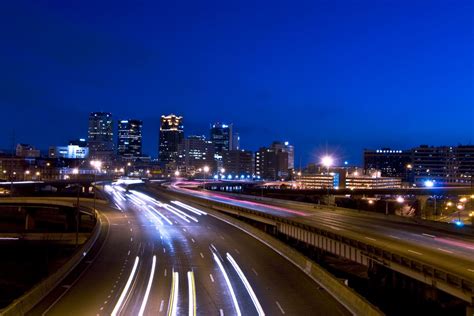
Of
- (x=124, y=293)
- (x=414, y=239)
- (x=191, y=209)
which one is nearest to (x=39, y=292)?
(x=124, y=293)

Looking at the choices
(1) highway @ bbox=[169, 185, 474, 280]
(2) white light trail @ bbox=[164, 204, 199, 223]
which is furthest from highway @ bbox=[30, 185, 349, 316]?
(2) white light trail @ bbox=[164, 204, 199, 223]

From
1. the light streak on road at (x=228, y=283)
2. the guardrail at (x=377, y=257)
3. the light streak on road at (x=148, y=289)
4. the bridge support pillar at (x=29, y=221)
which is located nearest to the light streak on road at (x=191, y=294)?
the light streak on road at (x=228, y=283)

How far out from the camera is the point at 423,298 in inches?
1344

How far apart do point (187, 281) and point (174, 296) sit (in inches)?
152

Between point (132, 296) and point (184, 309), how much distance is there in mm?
4267

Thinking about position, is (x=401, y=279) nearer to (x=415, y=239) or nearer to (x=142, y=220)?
(x=415, y=239)

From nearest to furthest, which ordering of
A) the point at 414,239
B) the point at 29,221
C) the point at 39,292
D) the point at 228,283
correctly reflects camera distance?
the point at 39,292 < the point at 228,283 < the point at 414,239 < the point at 29,221

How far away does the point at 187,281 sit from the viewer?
3306 centimetres

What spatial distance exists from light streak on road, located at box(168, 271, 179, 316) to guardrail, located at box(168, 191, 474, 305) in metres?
14.1

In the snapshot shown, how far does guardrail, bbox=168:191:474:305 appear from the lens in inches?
1031

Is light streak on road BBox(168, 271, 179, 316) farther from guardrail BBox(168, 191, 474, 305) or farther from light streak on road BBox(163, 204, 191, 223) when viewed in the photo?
light streak on road BBox(163, 204, 191, 223)

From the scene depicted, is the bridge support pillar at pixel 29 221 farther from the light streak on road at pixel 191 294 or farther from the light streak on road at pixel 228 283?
the light streak on road at pixel 191 294

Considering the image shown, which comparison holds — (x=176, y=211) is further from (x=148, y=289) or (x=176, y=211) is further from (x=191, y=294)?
(x=191, y=294)

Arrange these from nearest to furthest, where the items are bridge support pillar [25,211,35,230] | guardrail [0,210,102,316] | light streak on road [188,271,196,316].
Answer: guardrail [0,210,102,316], light streak on road [188,271,196,316], bridge support pillar [25,211,35,230]
